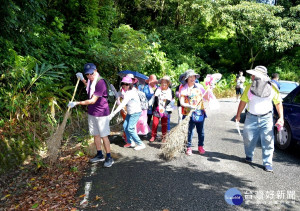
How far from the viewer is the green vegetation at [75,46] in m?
5.62

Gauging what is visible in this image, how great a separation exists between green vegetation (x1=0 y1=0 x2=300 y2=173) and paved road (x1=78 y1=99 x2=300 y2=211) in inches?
78.8

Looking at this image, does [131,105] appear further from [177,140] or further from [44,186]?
[44,186]

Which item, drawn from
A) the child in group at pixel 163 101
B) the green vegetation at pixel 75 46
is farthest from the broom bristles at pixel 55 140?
the child in group at pixel 163 101

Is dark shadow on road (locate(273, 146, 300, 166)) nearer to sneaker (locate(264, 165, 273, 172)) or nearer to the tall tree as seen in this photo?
sneaker (locate(264, 165, 273, 172))

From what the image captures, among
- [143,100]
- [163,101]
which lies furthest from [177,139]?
[143,100]

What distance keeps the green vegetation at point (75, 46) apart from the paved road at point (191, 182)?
2002 mm

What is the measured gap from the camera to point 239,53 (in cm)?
2414

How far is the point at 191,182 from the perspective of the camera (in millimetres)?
4348

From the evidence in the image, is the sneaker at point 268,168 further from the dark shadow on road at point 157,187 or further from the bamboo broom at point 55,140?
the bamboo broom at point 55,140

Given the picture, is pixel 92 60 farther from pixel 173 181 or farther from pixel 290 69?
pixel 290 69

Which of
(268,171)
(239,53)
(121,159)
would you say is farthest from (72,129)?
(239,53)

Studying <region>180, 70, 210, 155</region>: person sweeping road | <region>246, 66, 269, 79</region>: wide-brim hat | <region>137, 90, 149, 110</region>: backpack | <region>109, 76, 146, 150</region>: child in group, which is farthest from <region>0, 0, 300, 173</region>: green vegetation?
<region>246, 66, 269, 79</region>: wide-brim hat

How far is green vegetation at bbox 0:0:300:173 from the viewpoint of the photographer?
562cm

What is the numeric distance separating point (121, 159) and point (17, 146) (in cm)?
237
